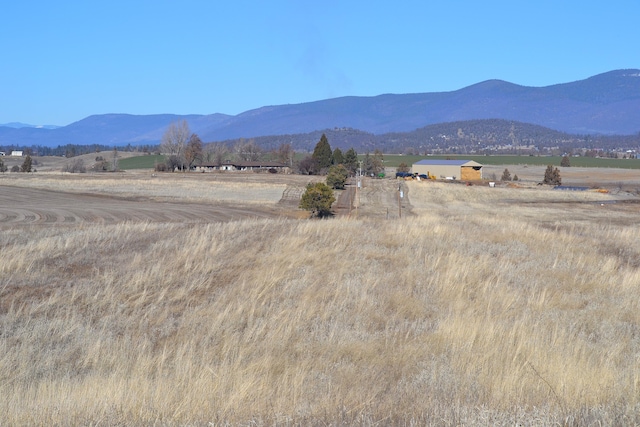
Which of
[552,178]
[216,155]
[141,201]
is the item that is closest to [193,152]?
[216,155]

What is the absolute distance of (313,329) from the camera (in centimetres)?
1136

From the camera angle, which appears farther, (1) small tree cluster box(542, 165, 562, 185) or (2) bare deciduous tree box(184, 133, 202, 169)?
(2) bare deciduous tree box(184, 133, 202, 169)

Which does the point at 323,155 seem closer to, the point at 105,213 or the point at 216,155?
the point at 216,155

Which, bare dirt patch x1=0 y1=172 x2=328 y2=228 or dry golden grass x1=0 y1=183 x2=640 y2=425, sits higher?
dry golden grass x1=0 y1=183 x2=640 y2=425

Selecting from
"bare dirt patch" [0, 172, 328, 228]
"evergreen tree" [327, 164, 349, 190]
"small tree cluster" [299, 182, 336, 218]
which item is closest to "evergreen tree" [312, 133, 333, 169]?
"bare dirt patch" [0, 172, 328, 228]

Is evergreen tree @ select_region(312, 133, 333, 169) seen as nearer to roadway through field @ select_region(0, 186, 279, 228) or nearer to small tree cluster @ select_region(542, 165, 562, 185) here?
small tree cluster @ select_region(542, 165, 562, 185)

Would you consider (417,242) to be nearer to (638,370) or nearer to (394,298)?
(394,298)

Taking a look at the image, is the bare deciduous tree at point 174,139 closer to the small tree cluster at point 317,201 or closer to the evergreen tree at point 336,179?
the evergreen tree at point 336,179

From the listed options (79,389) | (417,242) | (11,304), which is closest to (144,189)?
(417,242)

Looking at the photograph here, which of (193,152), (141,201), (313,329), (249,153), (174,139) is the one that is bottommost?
(141,201)

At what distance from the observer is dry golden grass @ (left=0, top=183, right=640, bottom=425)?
681cm

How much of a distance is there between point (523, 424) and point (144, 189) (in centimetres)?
7207

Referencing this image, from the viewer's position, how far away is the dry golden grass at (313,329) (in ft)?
22.3

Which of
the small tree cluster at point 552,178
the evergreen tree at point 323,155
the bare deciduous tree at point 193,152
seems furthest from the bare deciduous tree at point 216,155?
the small tree cluster at point 552,178
